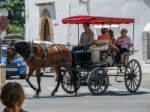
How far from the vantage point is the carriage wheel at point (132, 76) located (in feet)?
64.0

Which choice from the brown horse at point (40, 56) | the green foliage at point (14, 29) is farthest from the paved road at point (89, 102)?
the green foliage at point (14, 29)

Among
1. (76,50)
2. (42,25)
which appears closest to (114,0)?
(42,25)

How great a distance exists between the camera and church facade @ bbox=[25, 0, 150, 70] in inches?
1339

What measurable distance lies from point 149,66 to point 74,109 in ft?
63.1

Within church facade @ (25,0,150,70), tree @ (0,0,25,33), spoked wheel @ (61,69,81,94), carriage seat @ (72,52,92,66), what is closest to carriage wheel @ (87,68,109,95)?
spoked wheel @ (61,69,81,94)

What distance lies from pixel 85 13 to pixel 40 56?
1787cm

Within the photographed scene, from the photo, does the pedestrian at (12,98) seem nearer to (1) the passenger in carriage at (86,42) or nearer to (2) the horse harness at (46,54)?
(2) the horse harness at (46,54)

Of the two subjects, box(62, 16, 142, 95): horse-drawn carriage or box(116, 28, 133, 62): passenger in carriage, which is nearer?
box(62, 16, 142, 95): horse-drawn carriage

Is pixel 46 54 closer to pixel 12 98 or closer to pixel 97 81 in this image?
pixel 97 81

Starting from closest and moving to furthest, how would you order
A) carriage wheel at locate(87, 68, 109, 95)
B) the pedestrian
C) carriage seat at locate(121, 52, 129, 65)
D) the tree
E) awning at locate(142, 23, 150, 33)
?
the pedestrian
carriage wheel at locate(87, 68, 109, 95)
carriage seat at locate(121, 52, 129, 65)
awning at locate(142, 23, 150, 33)
the tree

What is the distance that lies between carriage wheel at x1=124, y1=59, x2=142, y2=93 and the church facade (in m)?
13.6

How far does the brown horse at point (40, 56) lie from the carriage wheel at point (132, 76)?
1.75 metres

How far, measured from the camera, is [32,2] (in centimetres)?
4234

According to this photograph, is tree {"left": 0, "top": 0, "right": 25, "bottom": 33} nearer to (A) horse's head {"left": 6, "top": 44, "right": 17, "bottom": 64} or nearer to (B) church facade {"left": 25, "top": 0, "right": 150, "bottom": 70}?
(B) church facade {"left": 25, "top": 0, "right": 150, "bottom": 70}
